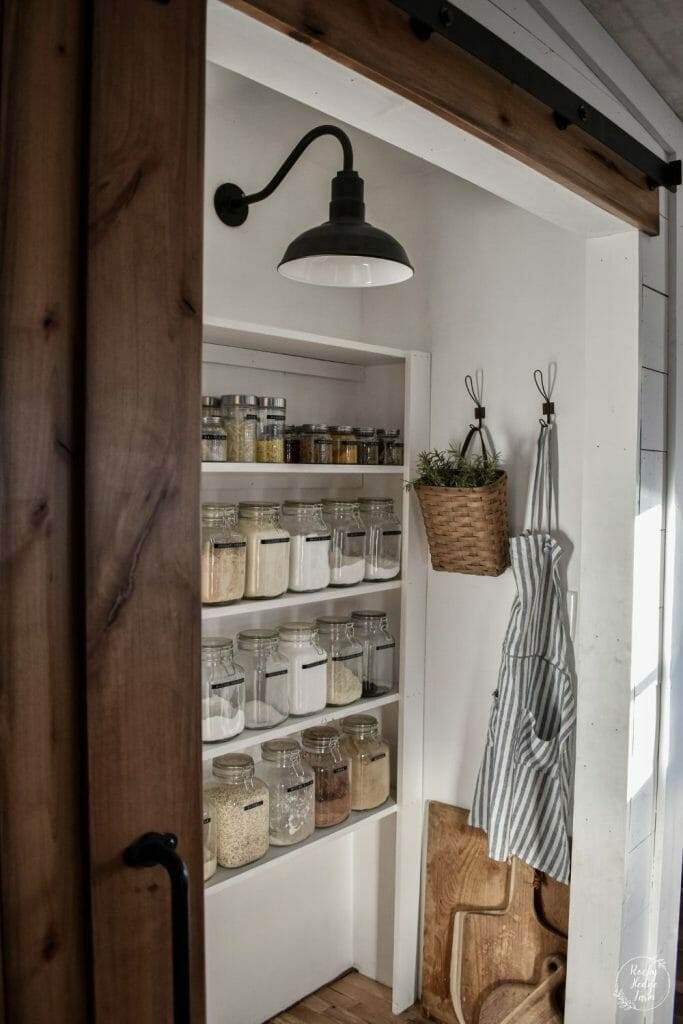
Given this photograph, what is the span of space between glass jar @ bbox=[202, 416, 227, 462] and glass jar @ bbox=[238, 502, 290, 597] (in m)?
0.16

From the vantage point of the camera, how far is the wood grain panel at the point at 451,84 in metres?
0.96

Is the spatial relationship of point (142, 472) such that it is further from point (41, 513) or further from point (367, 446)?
point (367, 446)

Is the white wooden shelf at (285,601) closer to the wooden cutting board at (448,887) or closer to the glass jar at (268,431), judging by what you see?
the glass jar at (268,431)

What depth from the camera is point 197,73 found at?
2.73ft

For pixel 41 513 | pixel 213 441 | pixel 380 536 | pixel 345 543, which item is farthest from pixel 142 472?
pixel 380 536

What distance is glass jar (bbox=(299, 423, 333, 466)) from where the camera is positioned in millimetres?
1967

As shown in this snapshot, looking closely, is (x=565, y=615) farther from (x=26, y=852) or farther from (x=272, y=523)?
(x=26, y=852)

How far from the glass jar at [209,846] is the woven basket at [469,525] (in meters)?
0.86

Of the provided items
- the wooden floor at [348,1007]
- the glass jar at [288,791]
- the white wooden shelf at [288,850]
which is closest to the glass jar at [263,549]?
the glass jar at [288,791]

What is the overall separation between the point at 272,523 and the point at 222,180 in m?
0.86

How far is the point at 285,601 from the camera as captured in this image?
1.83 metres

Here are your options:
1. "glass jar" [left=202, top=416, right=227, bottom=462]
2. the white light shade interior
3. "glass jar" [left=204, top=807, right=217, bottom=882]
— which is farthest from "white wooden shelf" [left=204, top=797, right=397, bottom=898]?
the white light shade interior

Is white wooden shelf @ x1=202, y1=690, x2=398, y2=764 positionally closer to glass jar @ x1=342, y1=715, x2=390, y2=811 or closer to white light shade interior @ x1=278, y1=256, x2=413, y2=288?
glass jar @ x1=342, y1=715, x2=390, y2=811

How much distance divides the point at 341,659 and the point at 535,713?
0.51 metres
